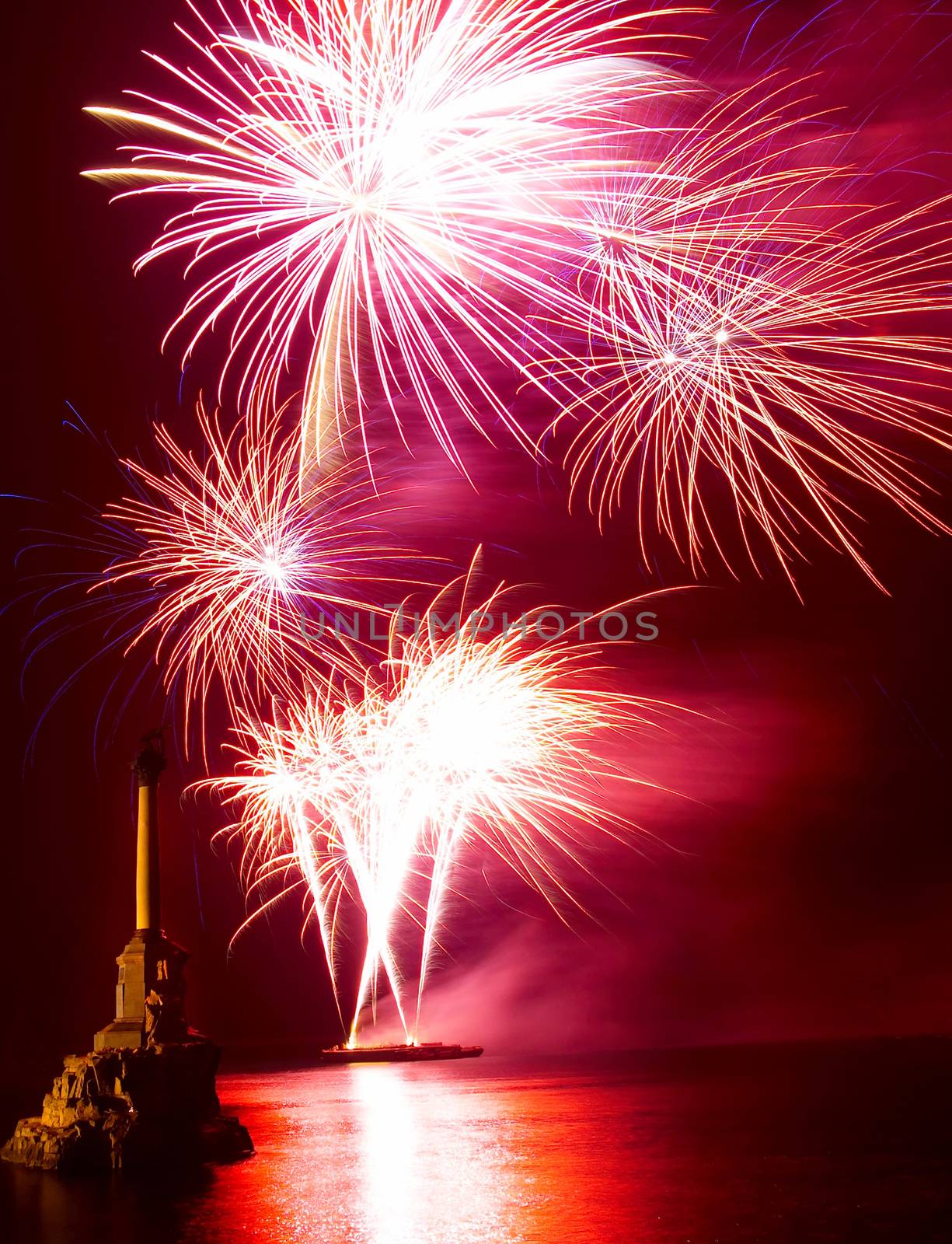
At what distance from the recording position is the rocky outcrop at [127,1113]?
109 feet

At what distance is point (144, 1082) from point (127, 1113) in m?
0.90

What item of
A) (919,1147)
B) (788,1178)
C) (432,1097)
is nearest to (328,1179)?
(788,1178)

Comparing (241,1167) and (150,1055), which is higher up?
(150,1055)

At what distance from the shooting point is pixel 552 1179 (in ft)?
102

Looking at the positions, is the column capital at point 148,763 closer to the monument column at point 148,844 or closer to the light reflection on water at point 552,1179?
the monument column at point 148,844

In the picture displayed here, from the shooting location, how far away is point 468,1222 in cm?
2484

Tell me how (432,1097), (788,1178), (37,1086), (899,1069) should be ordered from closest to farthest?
1. (788,1178)
2. (432,1097)
3. (899,1069)
4. (37,1086)

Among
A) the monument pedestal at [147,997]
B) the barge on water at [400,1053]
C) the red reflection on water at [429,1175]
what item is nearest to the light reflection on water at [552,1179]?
the red reflection on water at [429,1175]

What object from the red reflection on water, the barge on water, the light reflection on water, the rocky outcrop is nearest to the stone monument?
the rocky outcrop

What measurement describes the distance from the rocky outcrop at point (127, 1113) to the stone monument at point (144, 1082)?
0.02 meters

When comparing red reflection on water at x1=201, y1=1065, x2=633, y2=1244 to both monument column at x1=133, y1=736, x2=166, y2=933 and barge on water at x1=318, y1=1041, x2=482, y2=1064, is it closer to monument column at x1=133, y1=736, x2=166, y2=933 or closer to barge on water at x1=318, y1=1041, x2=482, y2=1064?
monument column at x1=133, y1=736, x2=166, y2=933

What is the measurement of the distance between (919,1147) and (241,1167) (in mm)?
19883

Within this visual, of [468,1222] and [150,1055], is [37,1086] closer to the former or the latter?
[150,1055]

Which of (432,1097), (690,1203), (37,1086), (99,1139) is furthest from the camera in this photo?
(37,1086)
